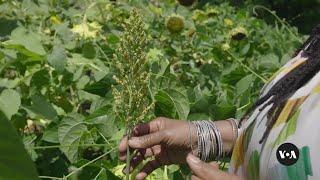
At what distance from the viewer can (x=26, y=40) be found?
1.50 metres

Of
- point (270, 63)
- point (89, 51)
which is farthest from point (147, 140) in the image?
point (270, 63)

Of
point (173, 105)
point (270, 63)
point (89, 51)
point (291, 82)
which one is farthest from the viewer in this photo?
point (270, 63)

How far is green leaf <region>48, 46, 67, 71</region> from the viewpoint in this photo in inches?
61.1

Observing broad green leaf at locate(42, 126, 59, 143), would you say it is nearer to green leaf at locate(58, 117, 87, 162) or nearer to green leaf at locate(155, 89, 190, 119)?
green leaf at locate(58, 117, 87, 162)

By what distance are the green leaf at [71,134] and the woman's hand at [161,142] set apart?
0.20 meters

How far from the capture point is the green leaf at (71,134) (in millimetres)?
1302

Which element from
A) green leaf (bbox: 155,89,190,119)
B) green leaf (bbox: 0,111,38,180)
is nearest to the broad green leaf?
green leaf (bbox: 155,89,190,119)

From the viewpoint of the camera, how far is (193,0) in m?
3.38

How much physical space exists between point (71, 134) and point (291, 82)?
598 mm

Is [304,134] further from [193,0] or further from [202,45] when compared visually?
[193,0]

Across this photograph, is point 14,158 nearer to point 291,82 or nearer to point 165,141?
point 291,82

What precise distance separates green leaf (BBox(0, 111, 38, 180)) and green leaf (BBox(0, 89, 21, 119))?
108cm

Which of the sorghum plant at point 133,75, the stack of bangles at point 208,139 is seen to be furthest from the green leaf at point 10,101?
the sorghum plant at point 133,75

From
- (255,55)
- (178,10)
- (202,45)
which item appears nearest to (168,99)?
(202,45)
